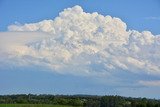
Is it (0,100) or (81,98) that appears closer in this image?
(0,100)

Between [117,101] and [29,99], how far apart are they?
55.9 feet

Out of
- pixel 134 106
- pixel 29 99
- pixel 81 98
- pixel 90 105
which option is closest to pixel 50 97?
pixel 29 99

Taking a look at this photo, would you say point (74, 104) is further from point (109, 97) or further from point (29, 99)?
point (29, 99)

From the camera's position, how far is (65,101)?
68.4 metres

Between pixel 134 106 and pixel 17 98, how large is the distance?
67.9ft

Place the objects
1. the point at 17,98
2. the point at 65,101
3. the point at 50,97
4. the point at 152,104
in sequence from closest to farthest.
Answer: the point at 152,104 < the point at 65,101 < the point at 17,98 < the point at 50,97

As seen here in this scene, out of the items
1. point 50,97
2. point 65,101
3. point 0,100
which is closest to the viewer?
point 0,100

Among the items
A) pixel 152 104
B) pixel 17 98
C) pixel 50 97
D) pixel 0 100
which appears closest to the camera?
pixel 152 104

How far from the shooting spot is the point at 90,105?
64.6 m

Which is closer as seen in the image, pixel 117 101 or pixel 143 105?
pixel 143 105

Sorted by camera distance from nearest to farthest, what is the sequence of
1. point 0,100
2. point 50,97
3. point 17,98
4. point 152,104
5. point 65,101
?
point 152,104 → point 0,100 → point 65,101 → point 17,98 → point 50,97

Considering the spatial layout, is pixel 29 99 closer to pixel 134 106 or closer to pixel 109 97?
pixel 109 97

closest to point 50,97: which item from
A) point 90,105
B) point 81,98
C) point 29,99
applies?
point 29,99

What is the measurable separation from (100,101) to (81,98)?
7411 millimetres
